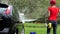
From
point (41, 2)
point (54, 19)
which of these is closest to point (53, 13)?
point (54, 19)

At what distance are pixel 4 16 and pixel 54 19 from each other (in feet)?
8.76

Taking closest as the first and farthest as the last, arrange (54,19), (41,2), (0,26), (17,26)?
(0,26)
(17,26)
(54,19)
(41,2)

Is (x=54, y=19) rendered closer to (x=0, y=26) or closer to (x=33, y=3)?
(x=0, y=26)

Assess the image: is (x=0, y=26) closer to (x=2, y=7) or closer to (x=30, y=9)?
(x=2, y=7)

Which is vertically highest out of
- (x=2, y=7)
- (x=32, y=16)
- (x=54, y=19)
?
(x=2, y=7)

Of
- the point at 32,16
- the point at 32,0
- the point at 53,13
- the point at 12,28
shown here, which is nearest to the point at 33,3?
the point at 32,0

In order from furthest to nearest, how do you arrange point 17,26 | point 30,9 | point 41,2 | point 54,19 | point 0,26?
point 30,9 < point 41,2 < point 54,19 < point 17,26 < point 0,26

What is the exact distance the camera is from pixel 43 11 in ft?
100

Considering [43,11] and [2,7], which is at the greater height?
[2,7]

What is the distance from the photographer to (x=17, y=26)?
9938mm

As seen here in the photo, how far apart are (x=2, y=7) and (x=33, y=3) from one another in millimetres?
20594

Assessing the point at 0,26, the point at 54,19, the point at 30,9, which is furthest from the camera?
the point at 30,9

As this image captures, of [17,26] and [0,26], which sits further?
[17,26]

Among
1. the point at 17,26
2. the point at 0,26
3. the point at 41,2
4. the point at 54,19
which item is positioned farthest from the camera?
the point at 41,2
